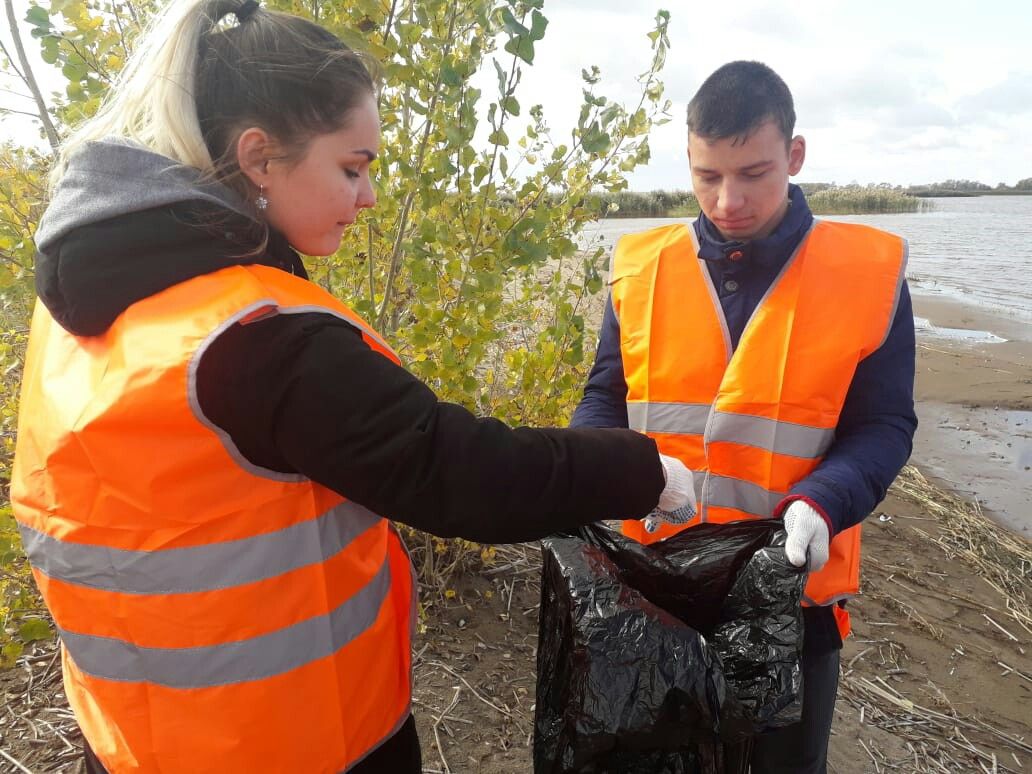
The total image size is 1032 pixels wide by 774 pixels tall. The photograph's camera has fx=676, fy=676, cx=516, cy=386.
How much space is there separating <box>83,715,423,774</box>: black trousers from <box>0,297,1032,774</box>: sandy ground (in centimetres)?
111

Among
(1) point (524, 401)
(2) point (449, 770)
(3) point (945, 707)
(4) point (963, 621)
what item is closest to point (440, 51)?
(1) point (524, 401)

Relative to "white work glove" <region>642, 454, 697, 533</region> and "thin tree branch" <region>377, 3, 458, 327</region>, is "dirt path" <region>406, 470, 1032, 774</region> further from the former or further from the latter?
"white work glove" <region>642, 454, 697, 533</region>

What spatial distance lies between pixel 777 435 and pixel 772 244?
0.48 meters

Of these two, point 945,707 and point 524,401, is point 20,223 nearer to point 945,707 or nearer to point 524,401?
point 524,401

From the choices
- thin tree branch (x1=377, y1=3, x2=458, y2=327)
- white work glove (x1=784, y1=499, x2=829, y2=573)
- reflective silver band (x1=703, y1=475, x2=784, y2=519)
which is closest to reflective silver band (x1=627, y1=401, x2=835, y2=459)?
reflective silver band (x1=703, y1=475, x2=784, y2=519)

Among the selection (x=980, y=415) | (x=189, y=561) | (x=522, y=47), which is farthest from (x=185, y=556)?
(x=980, y=415)

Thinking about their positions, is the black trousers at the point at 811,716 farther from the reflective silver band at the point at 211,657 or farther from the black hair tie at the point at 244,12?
the black hair tie at the point at 244,12

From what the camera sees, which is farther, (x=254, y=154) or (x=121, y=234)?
(x=254, y=154)

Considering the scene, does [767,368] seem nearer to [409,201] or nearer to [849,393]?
[849,393]

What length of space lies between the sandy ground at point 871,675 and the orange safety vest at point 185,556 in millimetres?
1498

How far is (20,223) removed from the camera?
2.88 meters

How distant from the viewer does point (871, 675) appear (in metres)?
3.13

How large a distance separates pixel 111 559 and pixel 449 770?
1.78 metres

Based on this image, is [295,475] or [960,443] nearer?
[295,475]
